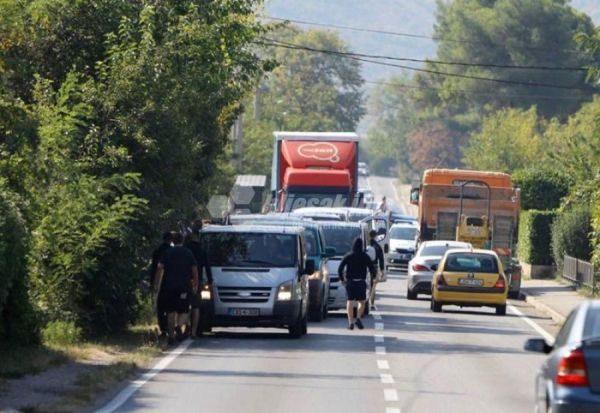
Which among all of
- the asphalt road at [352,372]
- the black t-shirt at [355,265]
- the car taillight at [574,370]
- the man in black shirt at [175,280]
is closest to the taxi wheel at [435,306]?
the asphalt road at [352,372]

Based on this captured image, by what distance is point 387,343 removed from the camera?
27.5 meters

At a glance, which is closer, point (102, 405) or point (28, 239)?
point (102, 405)

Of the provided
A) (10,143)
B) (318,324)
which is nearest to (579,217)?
(318,324)

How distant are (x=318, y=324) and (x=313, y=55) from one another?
12609 centimetres

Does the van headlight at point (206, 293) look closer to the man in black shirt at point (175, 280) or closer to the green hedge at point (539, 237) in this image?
the man in black shirt at point (175, 280)

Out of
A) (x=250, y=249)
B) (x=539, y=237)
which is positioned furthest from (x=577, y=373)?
(x=539, y=237)

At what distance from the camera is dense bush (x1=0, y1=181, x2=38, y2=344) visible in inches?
794

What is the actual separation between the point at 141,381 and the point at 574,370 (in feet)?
27.1

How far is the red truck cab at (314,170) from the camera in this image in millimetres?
50188

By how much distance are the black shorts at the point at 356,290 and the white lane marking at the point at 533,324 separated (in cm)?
337

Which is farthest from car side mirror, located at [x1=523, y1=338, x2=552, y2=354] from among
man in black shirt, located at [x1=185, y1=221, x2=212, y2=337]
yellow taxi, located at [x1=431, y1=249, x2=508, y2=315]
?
yellow taxi, located at [x1=431, y1=249, x2=508, y2=315]

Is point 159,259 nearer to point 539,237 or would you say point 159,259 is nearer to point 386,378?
point 386,378

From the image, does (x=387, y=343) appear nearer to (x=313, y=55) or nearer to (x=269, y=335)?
(x=269, y=335)

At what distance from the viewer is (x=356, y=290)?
3058cm
